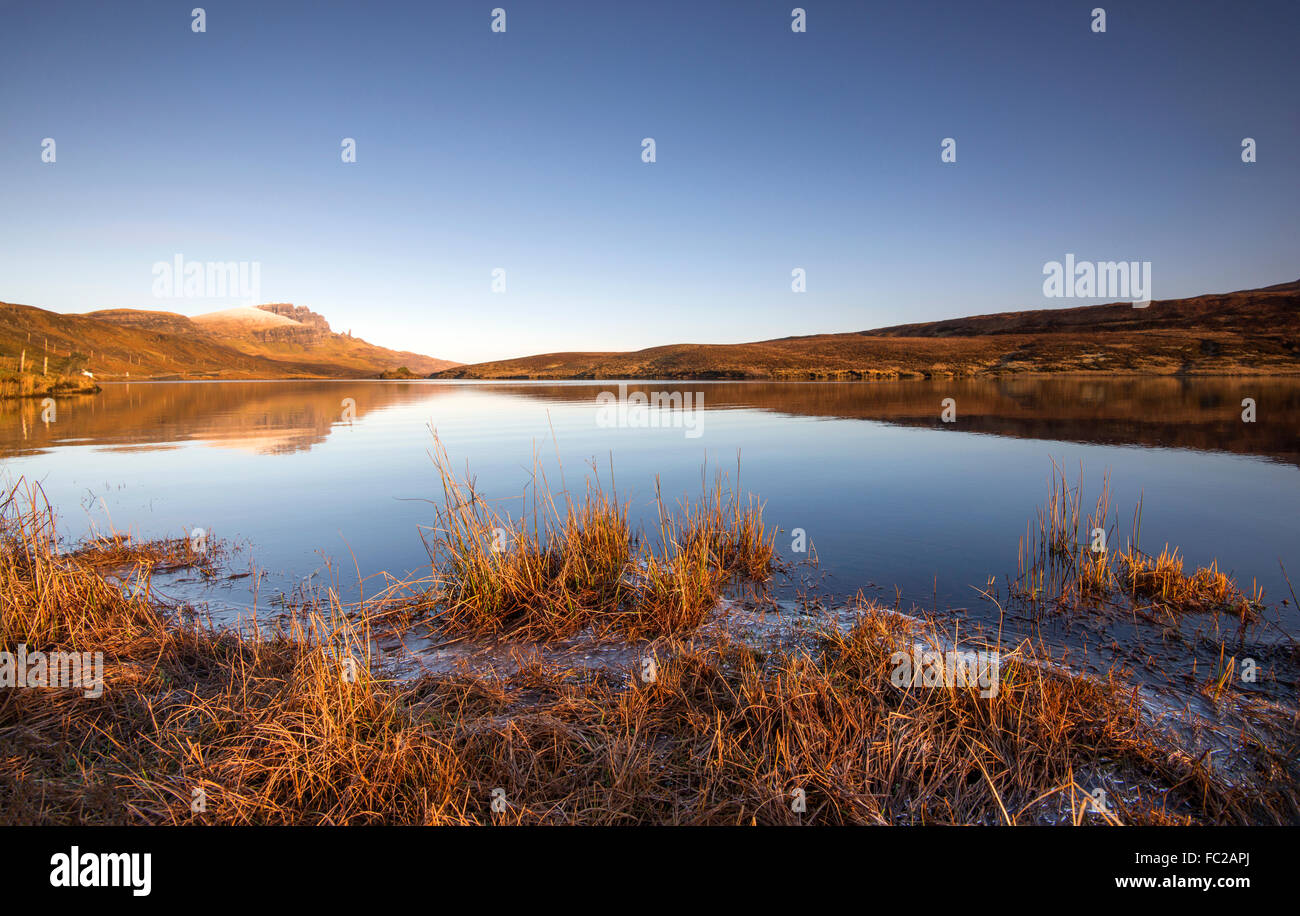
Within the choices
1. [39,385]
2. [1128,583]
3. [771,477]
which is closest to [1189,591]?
[1128,583]

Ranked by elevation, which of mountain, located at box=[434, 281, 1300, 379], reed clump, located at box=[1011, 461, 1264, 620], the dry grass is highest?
mountain, located at box=[434, 281, 1300, 379]

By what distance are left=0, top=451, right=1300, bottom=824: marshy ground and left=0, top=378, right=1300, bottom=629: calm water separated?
1.43 m

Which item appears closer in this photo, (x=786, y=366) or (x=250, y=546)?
(x=250, y=546)

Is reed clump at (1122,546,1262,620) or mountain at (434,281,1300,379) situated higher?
mountain at (434,281,1300,379)

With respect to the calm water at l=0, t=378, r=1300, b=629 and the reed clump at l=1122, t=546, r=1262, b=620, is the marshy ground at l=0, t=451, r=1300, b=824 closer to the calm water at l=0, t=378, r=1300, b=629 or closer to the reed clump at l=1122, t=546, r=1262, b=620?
the reed clump at l=1122, t=546, r=1262, b=620

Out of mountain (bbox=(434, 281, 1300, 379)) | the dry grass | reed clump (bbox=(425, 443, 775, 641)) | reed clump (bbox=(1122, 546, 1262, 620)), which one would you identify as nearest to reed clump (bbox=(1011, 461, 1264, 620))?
reed clump (bbox=(1122, 546, 1262, 620))

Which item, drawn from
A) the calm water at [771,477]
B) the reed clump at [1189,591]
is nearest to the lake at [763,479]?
the calm water at [771,477]

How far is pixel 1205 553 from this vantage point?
6508 millimetres

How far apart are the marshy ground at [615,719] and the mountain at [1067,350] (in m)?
62.2

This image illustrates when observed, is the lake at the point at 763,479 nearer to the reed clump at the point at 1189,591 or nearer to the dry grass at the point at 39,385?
the reed clump at the point at 1189,591

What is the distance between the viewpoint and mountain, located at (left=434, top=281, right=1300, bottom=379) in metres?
54.2

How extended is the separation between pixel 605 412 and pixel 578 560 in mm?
21796
